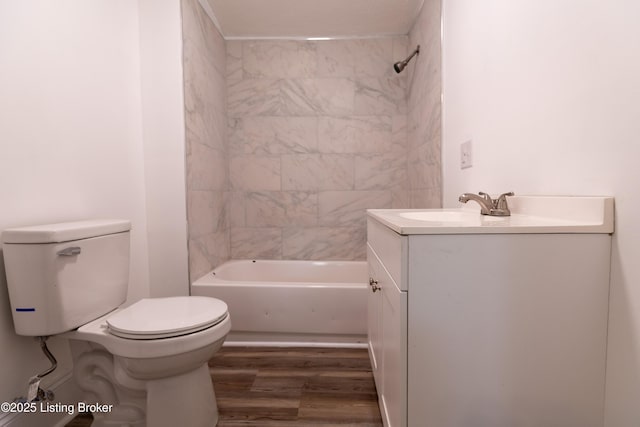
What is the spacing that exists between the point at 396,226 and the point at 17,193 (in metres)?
1.31

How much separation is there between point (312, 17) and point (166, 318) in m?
2.26

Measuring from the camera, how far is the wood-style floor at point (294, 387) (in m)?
1.33

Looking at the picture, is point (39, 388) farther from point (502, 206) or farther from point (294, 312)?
point (502, 206)

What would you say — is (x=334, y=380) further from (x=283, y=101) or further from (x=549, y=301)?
(x=283, y=101)

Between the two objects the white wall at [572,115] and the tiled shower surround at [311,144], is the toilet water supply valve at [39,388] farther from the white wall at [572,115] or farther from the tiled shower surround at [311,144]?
the white wall at [572,115]

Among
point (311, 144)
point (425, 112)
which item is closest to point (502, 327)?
point (425, 112)

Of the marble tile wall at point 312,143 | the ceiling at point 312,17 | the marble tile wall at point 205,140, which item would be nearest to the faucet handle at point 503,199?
the marble tile wall at point 312,143

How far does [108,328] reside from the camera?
1.16 meters

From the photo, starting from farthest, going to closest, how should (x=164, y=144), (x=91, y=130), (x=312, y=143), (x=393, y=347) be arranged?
(x=312, y=143) → (x=164, y=144) → (x=91, y=130) → (x=393, y=347)

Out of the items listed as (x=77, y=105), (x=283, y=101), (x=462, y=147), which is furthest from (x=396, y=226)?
(x=283, y=101)

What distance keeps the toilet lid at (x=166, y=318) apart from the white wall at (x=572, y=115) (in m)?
1.20

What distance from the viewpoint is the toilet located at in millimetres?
1069

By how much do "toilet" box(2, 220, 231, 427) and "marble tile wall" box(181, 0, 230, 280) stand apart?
2.40ft

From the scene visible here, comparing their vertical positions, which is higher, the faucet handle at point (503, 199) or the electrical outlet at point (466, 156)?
the electrical outlet at point (466, 156)
